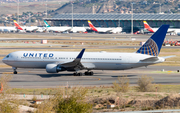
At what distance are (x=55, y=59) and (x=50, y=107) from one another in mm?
31392

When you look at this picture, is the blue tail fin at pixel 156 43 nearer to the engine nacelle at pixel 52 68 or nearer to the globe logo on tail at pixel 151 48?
the globe logo on tail at pixel 151 48

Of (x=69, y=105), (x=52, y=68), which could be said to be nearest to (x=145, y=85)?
(x=69, y=105)

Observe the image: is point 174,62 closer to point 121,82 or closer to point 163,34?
point 163,34

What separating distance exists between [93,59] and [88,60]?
2.97 feet

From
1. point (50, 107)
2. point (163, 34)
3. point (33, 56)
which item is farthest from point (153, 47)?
point (50, 107)

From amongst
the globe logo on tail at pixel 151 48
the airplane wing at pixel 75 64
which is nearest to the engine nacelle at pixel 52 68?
the airplane wing at pixel 75 64

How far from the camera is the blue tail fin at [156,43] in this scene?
2029 inches

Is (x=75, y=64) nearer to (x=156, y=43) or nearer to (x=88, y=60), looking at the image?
(x=88, y=60)

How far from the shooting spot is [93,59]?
52188 millimetres

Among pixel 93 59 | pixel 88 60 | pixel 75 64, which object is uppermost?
pixel 93 59

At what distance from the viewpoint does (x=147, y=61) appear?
50.2 m

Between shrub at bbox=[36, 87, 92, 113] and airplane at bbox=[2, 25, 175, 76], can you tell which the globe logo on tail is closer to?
airplane at bbox=[2, 25, 175, 76]

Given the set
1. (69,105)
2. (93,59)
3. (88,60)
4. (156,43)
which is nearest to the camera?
(69,105)

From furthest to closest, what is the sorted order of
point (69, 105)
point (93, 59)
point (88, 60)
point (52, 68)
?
point (88, 60) < point (93, 59) < point (52, 68) < point (69, 105)
